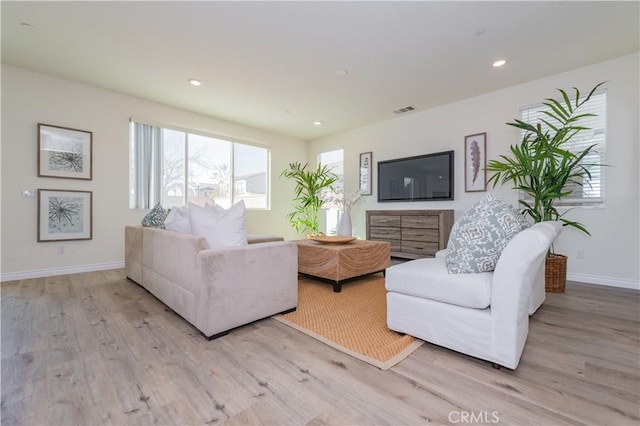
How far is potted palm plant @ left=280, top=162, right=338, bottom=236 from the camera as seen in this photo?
5.61 metres

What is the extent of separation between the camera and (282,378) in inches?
55.1

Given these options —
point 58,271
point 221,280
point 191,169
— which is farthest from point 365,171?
point 58,271

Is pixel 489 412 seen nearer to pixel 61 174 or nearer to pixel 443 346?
pixel 443 346

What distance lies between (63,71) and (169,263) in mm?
3116

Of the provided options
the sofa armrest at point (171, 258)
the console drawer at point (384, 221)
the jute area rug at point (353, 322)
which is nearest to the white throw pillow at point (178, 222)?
the sofa armrest at point (171, 258)

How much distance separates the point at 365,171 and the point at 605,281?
3706 millimetres

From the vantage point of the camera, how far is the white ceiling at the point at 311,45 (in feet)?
7.70

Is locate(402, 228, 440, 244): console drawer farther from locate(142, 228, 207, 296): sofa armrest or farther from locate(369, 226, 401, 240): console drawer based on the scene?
locate(142, 228, 207, 296): sofa armrest

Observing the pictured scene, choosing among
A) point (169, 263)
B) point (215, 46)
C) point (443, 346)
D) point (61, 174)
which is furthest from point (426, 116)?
point (61, 174)

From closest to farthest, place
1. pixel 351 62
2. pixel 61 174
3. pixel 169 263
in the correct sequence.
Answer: pixel 169 263 → pixel 351 62 → pixel 61 174

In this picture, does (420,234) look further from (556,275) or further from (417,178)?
(556,275)

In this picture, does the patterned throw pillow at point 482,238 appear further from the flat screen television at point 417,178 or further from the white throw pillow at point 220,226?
the flat screen television at point 417,178

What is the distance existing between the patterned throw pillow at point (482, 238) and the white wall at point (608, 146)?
250 cm

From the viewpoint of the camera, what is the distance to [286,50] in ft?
9.59
